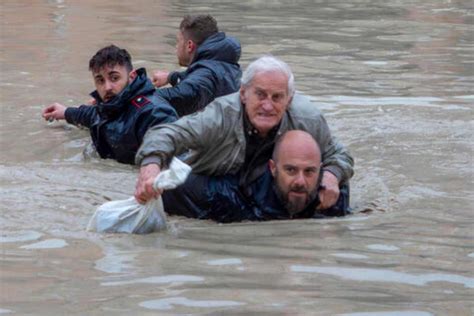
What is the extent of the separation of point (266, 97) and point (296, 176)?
0.48 meters

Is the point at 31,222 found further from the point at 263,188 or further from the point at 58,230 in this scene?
the point at 263,188

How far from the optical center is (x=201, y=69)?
9523mm

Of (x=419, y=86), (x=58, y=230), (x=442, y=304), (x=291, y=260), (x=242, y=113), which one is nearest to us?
(x=442, y=304)

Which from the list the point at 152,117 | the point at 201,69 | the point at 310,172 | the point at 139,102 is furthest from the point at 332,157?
the point at 201,69

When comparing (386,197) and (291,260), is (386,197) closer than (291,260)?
No

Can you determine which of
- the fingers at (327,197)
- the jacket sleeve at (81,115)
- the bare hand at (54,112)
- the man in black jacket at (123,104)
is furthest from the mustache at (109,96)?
the fingers at (327,197)

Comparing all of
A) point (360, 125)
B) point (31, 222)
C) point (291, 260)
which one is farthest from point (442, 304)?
point (360, 125)

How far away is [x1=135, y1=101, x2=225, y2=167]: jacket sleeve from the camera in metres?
6.38

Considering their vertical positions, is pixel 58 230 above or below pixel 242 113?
below

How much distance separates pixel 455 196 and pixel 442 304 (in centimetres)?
293

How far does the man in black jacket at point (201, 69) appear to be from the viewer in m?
9.34

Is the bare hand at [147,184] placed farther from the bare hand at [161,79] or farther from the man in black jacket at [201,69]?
the bare hand at [161,79]

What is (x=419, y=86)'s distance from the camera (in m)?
12.3

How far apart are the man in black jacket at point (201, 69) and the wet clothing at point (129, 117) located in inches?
25.3
